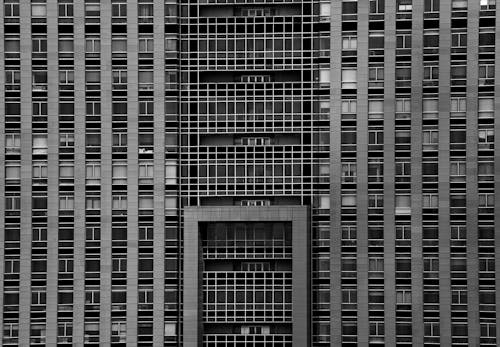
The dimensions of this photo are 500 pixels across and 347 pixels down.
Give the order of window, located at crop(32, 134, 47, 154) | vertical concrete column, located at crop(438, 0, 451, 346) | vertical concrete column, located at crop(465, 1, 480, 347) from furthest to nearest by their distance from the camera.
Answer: window, located at crop(32, 134, 47, 154) → vertical concrete column, located at crop(438, 0, 451, 346) → vertical concrete column, located at crop(465, 1, 480, 347)

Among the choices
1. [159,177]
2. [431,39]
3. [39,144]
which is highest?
[431,39]

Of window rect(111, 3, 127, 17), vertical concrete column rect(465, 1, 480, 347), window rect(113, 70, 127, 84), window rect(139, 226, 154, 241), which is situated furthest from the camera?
window rect(111, 3, 127, 17)

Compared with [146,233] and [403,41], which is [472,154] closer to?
[403,41]

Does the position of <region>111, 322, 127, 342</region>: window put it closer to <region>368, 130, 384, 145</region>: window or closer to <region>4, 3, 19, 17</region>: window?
<region>368, 130, 384, 145</region>: window

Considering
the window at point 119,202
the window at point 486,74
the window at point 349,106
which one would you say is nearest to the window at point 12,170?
the window at point 119,202

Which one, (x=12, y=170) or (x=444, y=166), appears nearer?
(x=444, y=166)

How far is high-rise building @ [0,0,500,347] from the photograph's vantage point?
60062mm

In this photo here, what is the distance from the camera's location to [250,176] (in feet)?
201

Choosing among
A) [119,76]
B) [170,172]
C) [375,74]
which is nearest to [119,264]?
[170,172]

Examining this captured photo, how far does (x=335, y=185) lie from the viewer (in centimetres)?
6047

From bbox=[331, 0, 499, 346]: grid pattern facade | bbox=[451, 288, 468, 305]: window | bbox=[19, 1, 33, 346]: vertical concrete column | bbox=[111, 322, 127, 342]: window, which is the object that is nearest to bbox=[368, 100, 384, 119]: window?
bbox=[331, 0, 499, 346]: grid pattern facade

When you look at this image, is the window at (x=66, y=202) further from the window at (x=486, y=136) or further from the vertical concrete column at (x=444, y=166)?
the window at (x=486, y=136)

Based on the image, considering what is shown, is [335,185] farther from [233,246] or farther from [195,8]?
[195,8]

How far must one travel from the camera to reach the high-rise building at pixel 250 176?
60.1 metres
